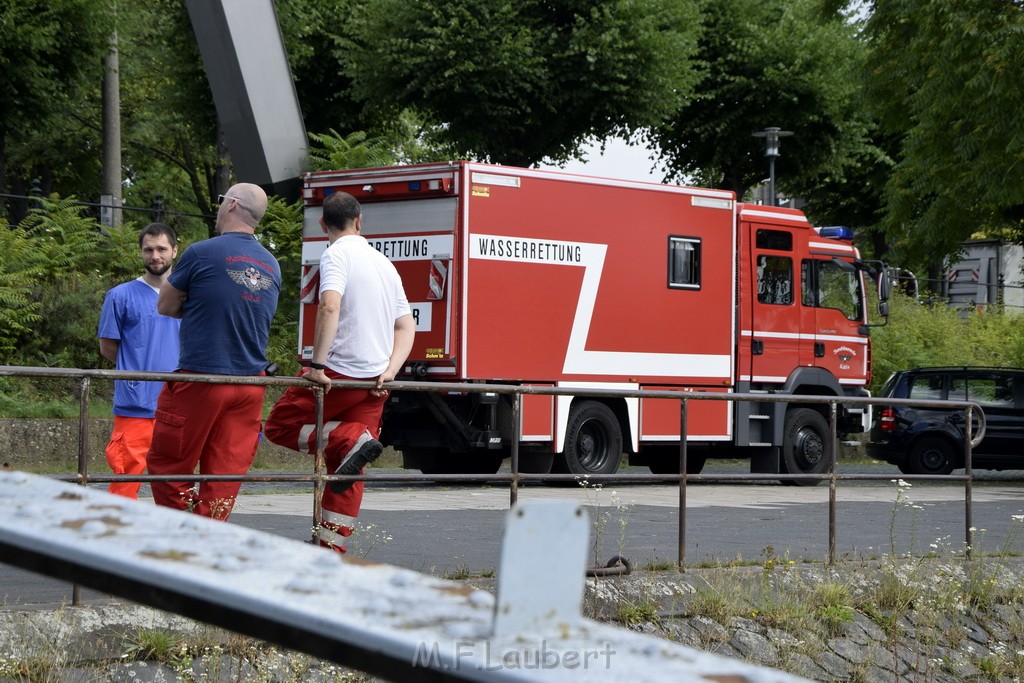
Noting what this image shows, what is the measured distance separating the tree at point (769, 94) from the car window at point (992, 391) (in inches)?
Answer: 557

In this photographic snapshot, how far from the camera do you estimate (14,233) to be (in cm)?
1850

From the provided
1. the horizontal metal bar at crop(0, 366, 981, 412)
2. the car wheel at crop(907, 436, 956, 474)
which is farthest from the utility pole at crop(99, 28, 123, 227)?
the horizontal metal bar at crop(0, 366, 981, 412)

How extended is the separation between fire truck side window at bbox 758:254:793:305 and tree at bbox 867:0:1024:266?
9.06 ft

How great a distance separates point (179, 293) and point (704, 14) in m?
28.6

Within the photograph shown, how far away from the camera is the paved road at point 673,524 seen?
25.1ft

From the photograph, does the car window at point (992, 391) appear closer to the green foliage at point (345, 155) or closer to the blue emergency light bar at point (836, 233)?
the blue emergency light bar at point (836, 233)

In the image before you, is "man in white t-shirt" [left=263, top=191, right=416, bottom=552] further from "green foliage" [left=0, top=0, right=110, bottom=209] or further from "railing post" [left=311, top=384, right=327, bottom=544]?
"green foliage" [left=0, top=0, right=110, bottom=209]

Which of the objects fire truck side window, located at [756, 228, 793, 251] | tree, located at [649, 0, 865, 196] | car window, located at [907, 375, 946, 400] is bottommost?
car window, located at [907, 375, 946, 400]

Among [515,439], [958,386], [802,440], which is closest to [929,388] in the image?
[958,386]

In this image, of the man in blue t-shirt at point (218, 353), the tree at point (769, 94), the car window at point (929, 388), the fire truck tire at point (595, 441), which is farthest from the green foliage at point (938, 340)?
the man in blue t-shirt at point (218, 353)

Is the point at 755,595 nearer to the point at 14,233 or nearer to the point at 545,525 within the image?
the point at 545,525

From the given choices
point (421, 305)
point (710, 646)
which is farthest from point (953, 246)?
point (710, 646)

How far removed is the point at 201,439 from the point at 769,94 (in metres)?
29.5

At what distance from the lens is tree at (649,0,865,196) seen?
108 ft
